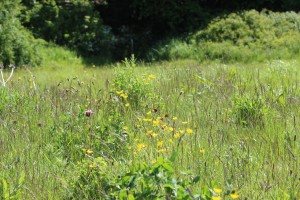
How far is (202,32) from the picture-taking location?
1616 centimetres

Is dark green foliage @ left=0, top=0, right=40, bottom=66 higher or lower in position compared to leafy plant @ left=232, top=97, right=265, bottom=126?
lower

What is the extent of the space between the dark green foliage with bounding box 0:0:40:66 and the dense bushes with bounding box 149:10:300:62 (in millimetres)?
4050

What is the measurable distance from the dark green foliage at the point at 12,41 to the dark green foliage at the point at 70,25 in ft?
6.43

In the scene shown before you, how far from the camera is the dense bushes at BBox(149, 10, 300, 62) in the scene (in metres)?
14.0

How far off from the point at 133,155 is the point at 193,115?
4.55 feet

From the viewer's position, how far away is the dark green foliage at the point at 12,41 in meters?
13.4

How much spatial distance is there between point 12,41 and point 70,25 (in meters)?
3.46

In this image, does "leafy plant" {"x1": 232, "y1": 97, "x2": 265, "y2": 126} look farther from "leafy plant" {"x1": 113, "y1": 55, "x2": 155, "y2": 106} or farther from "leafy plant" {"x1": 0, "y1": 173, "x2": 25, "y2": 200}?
"leafy plant" {"x1": 0, "y1": 173, "x2": 25, "y2": 200}

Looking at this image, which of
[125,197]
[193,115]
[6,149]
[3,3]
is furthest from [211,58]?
[125,197]

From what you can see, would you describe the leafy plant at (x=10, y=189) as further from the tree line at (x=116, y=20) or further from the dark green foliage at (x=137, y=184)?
the tree line at (x=116, y=20)

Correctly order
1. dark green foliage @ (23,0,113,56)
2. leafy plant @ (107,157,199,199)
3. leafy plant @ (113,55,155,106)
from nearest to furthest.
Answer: leafy plant @ (107,157,199,199) < leafy plant @ (113,55,155,106) < dark green foliage @ (23,0,113,56)

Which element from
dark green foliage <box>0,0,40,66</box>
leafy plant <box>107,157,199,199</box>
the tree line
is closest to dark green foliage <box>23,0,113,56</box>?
the tree line

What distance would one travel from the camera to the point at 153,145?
3.86m

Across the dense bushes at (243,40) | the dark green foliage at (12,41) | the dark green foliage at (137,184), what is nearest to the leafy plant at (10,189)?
the dark green foliage at (137,184)
